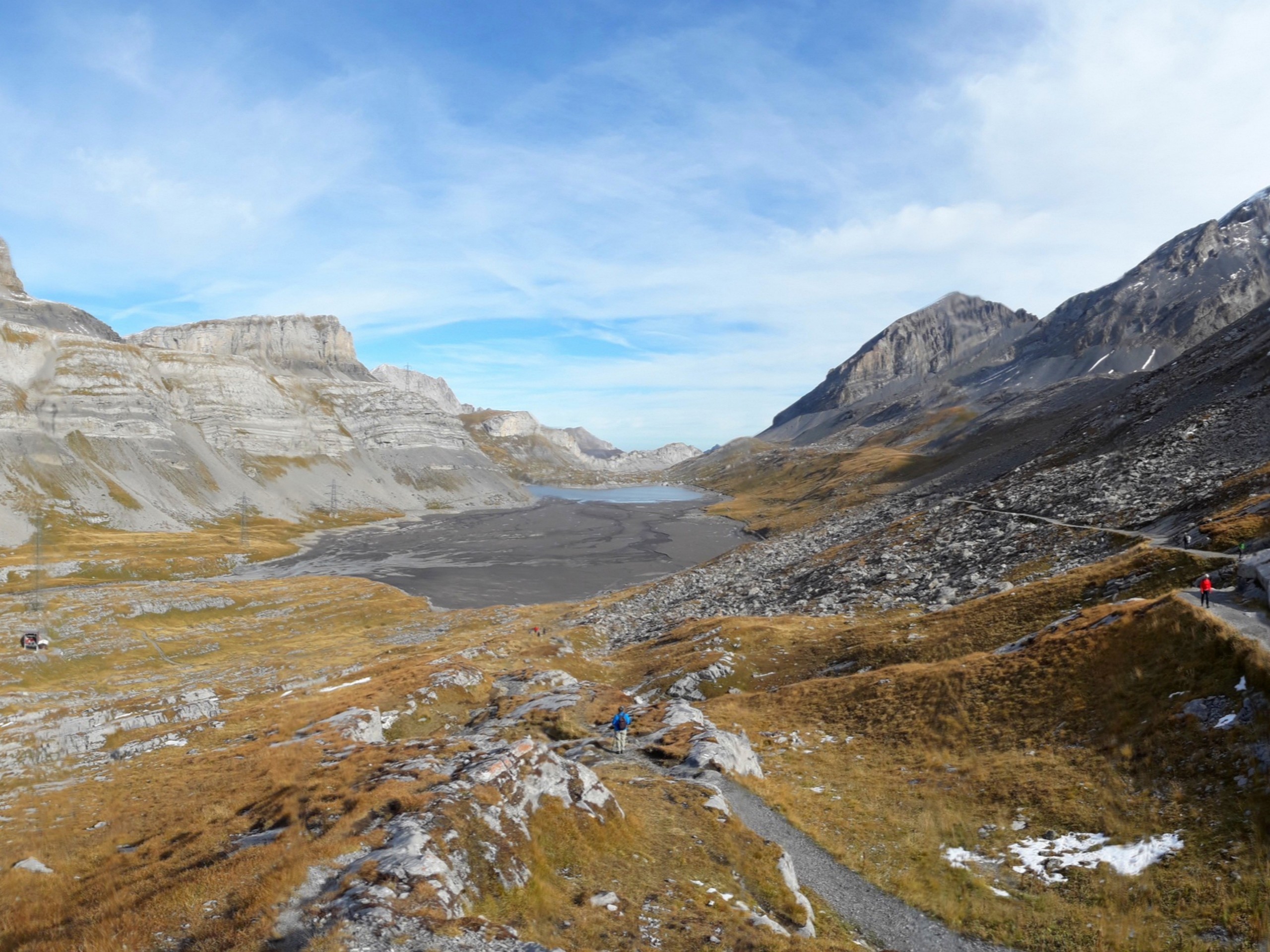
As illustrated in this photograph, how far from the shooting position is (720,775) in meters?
26.5

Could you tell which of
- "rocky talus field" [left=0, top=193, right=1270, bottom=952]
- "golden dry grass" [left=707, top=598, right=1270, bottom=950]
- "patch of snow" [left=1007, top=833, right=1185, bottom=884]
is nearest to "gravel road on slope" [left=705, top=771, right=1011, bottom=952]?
"rocky talus field" [left=0, top=193, right=1270, bottom=952]

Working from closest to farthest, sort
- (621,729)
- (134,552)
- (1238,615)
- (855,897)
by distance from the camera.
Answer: (855,897) → (1238,615) → (621,729) → (134,552)

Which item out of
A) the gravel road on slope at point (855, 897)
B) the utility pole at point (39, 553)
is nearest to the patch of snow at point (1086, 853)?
the gravel road on slope at point (855, 897)

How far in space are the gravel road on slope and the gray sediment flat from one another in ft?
281

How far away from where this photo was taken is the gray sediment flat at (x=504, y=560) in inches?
4599

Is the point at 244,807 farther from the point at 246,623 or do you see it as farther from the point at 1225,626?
the point at 246,623

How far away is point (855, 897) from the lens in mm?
19219

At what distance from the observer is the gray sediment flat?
4599 inches

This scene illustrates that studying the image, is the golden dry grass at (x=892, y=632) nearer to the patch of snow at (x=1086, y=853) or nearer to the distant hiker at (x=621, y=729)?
the distant hiker at (x=621, y=729)

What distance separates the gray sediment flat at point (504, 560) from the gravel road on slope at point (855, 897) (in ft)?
281

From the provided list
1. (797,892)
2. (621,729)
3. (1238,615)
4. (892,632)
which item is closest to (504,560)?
(892,632)

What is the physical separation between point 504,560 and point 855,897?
13466cm

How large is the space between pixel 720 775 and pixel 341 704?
24587 millimetres

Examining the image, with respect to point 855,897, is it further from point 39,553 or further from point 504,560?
point 39,553
